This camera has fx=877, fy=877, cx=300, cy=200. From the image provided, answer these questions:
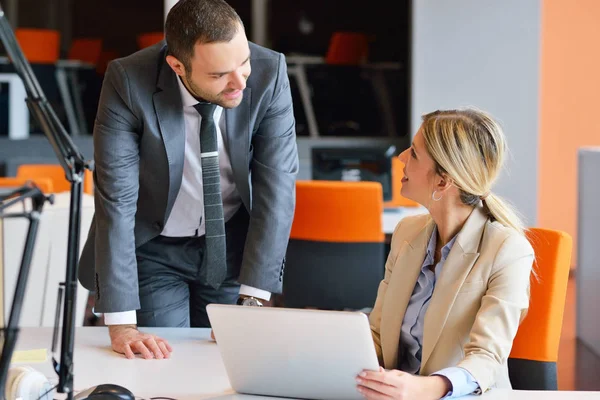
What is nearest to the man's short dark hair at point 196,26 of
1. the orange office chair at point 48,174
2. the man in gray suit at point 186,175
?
the man in gray suit at point 186,175

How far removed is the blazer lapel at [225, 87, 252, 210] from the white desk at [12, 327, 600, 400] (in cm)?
41

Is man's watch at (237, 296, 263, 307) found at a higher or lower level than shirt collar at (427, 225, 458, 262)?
lower

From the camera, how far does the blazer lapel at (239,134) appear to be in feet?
6.92

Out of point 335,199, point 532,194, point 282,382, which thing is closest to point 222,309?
point 282,382

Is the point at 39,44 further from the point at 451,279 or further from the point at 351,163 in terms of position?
the point at 451,279

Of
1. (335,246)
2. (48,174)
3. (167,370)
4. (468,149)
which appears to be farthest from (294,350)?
(48,174)

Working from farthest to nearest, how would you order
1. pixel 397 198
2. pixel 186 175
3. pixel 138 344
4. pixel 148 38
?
pixel 148 38 → pixel 397 198 → pixel 186 175 → pixel 138 344

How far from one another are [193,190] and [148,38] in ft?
21.8

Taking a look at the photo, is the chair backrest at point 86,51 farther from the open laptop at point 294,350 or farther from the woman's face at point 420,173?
the open laptop at point 294,350

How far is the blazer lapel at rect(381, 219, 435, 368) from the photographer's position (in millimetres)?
1927

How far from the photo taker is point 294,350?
1.52m

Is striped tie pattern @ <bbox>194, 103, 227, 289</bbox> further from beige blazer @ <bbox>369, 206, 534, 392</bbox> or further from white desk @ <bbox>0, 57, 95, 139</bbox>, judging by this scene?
white desk @ <bbox>0, 57, 95, 139</bbox>

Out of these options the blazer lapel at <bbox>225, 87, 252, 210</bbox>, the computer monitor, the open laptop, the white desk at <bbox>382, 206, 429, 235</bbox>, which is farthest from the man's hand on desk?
the computer monitor

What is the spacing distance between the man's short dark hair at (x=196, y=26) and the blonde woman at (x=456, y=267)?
19.0 inches
